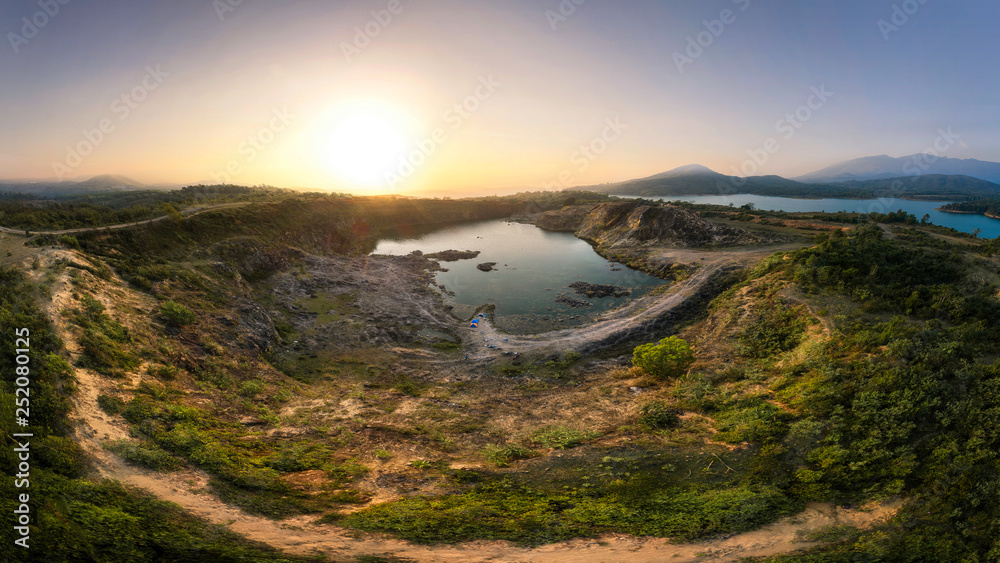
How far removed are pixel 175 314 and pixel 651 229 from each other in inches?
2762

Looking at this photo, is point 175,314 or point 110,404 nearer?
point 110,404

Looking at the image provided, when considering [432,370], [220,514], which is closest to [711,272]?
→ [432,370]

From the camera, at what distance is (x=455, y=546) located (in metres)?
9.83

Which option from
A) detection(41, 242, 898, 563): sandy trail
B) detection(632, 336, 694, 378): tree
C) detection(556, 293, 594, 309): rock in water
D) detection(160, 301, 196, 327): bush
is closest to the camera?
detection(41, 242, 898, 563): sandy trail

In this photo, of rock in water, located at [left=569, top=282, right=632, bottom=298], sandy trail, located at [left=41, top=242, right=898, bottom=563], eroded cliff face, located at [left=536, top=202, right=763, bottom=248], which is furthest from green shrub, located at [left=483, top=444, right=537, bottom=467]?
eroded cliff face, located at [left=536, top=202, right=763, bottom=248]

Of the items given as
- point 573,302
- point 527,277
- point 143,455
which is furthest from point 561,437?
point 527,277

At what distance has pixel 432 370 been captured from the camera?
86.1 feet

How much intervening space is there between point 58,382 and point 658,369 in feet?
94.4

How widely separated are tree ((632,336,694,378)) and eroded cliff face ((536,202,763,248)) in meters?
44.5

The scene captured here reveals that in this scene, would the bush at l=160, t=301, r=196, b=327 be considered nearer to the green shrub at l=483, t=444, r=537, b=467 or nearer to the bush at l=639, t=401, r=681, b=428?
the green shrub at l=483, t=444, r=537, b=467

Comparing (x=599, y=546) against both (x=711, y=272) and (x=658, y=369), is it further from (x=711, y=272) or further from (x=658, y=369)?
(x=711, y=272)

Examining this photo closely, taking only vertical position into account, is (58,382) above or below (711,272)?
below

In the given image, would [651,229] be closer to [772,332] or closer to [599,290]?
[599,290]

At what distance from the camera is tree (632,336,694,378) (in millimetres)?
21312
